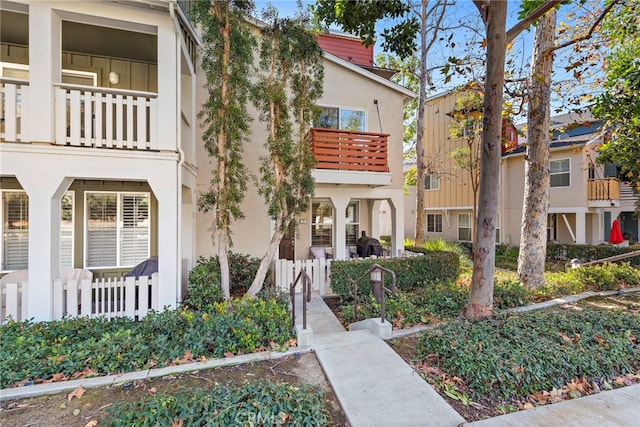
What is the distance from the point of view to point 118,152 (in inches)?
219

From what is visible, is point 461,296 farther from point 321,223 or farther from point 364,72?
point 364,72

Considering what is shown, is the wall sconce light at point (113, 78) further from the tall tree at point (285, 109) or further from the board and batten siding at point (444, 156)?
the board and batten siding at point (444, 156)

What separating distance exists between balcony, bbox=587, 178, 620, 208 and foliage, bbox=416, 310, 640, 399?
1266 centimetres

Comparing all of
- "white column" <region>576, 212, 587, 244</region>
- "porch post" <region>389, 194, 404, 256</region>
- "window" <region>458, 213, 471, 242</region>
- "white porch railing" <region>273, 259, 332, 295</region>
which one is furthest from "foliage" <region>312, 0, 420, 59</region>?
"white column" <region>576, 212, 587, 244</region>

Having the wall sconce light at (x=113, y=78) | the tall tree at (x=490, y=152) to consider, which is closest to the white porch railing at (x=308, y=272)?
the tall tree at (x=490, y=152)

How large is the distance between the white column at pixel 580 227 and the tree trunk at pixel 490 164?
13360mm

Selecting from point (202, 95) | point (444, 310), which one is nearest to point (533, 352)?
point (444, 310)

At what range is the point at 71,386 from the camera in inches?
139

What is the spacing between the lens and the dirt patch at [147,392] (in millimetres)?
3068

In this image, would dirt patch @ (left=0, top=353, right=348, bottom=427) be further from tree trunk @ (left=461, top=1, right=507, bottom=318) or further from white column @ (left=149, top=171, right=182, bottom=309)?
tree trunk @ (left=461, top=1, right=507, bottom=318)

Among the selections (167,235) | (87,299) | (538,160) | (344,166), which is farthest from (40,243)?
(538,160)

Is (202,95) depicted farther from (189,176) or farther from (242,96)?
(242,96)

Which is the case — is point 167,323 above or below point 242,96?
below

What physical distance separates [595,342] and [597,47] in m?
9.46
